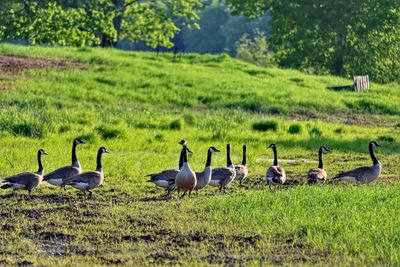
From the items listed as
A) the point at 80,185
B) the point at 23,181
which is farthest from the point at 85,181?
the point at 23,181

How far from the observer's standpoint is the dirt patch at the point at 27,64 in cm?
4162

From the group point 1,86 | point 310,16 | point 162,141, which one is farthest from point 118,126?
point 310,16

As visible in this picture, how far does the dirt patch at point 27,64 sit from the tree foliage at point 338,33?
23286mm

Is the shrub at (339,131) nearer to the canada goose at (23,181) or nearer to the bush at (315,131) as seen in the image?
the bush at (315,131)

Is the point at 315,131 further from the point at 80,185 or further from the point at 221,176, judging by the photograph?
the point at 80,185

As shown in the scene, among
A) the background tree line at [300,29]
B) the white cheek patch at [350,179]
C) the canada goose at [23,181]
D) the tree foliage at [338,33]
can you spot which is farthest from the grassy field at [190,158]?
the tree foliage at [338,33]

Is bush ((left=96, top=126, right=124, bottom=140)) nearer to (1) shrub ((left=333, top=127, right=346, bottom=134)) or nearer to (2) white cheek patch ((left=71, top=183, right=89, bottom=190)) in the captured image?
(1) shrub ((left=333, top=127, right=346, bottom=134))

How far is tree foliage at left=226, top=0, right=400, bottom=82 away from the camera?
63156 millimetres

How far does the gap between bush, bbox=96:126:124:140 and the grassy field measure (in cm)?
3

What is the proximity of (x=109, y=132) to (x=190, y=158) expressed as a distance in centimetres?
433

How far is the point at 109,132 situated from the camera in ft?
94.6

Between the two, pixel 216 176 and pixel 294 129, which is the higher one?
pixel 216 176

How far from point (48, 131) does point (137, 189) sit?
935cm

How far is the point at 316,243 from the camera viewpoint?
45.5 ft
